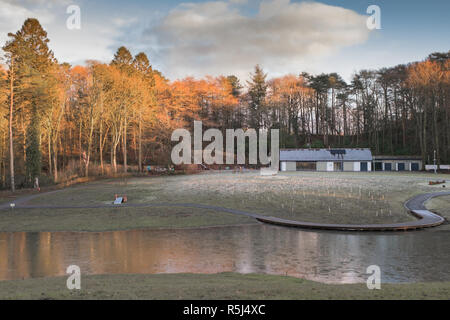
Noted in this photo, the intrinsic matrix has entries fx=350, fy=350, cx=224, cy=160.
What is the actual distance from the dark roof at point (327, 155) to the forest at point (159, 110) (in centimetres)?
982

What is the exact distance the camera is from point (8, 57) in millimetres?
35594

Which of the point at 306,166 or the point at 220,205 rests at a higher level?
the point at 306,166

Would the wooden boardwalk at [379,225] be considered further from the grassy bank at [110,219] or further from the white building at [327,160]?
the white building at [327,160]

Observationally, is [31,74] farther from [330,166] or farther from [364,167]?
[364,167]

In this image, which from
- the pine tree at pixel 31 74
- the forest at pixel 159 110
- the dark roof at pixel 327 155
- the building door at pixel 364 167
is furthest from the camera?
the dark roof at pixel 327 155

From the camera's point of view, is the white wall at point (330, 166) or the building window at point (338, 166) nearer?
the white wall at point (330, 166)

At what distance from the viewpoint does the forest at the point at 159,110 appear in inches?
1668

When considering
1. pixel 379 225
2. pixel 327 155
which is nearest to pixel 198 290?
pixel 379 225

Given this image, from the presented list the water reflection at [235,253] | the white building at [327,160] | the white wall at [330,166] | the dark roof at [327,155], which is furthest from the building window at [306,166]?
the water reflection at [235,253]

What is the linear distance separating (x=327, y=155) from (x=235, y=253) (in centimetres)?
6135

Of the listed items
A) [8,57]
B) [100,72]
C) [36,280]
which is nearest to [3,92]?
[8,57]

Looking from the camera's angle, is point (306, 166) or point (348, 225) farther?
point (306, 166)

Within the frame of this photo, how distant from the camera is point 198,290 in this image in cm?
796
